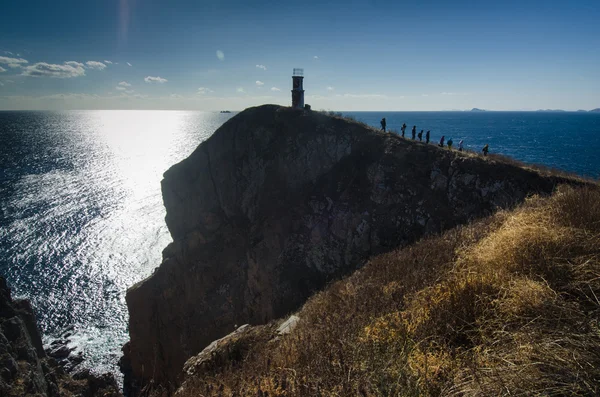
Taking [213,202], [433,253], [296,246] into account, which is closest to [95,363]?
[213,202]

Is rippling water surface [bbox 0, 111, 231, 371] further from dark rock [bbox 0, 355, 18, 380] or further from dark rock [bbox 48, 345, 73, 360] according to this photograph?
dark rock [bbox 0, 355, 18, 380]

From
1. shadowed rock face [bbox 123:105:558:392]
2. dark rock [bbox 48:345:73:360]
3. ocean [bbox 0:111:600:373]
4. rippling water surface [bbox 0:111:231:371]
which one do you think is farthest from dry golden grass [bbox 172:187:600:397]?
dark rock [bbox 48:345:73:360]

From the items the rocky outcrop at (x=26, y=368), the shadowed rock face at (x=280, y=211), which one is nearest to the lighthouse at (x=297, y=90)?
the shadowed rock face at (x=280, y=211)

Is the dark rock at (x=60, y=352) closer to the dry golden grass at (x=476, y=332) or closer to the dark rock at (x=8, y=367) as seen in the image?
the dark rock at (x=8, y=367)

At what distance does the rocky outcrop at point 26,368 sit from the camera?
789 inches

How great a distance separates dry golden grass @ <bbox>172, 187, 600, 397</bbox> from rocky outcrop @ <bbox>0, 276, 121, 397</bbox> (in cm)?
2253

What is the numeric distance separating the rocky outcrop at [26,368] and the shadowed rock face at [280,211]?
4.75 m

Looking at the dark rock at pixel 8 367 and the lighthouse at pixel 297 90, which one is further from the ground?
the lighthouse at pixel 297 90

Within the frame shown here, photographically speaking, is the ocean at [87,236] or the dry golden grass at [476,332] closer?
the dry golden grass at [476,332]

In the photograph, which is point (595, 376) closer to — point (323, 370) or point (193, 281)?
point (323, 370)

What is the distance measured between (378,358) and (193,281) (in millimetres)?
32937

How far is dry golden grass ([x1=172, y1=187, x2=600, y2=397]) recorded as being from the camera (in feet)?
10.4

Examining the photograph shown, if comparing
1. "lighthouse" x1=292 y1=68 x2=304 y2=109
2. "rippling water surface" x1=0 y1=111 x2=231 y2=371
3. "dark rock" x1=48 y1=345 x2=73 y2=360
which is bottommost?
"dark rock" x1=48 y1=345 x2=73 y2=360

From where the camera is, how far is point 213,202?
125 feet
